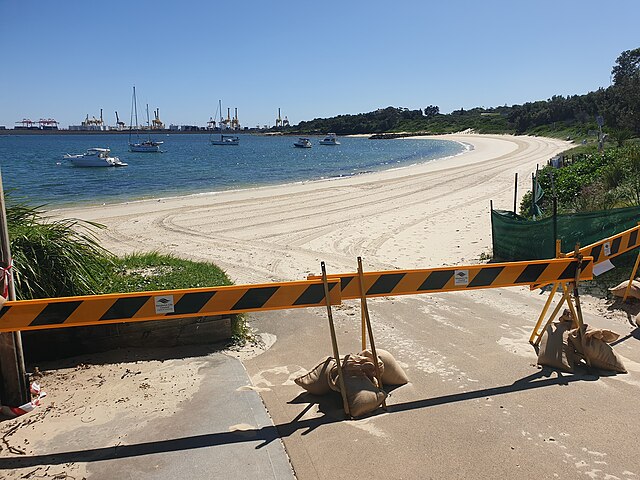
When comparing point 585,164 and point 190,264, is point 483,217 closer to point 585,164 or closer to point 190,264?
point 585,164

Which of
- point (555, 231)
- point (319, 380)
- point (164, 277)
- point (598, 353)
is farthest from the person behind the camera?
point (555, 231)

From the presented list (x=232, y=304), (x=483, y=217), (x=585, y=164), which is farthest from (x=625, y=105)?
(x=232, y=304)

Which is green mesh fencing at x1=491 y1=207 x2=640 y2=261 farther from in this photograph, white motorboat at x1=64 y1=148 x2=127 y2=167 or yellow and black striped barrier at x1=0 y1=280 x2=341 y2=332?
white motorboat at x1=64 y1=148 x2=127 y2=167

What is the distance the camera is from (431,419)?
177 inches

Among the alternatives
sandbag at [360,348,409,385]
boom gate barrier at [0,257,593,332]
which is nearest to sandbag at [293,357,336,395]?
sandbag at [360,348,409,385]

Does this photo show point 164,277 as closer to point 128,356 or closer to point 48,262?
point 48,262

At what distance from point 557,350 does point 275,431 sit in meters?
3.04

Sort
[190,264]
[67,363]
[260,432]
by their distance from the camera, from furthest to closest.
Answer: [190,264]
[67,363]
[260,432]

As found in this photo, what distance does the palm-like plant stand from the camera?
5.83m

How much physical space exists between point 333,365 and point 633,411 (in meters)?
2.54

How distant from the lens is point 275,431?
171 inches

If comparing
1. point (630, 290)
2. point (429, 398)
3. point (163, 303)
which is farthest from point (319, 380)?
point (630, 290)

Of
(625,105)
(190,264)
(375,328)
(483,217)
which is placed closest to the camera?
(375,328)

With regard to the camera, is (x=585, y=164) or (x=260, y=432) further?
(x=585, y=164)
